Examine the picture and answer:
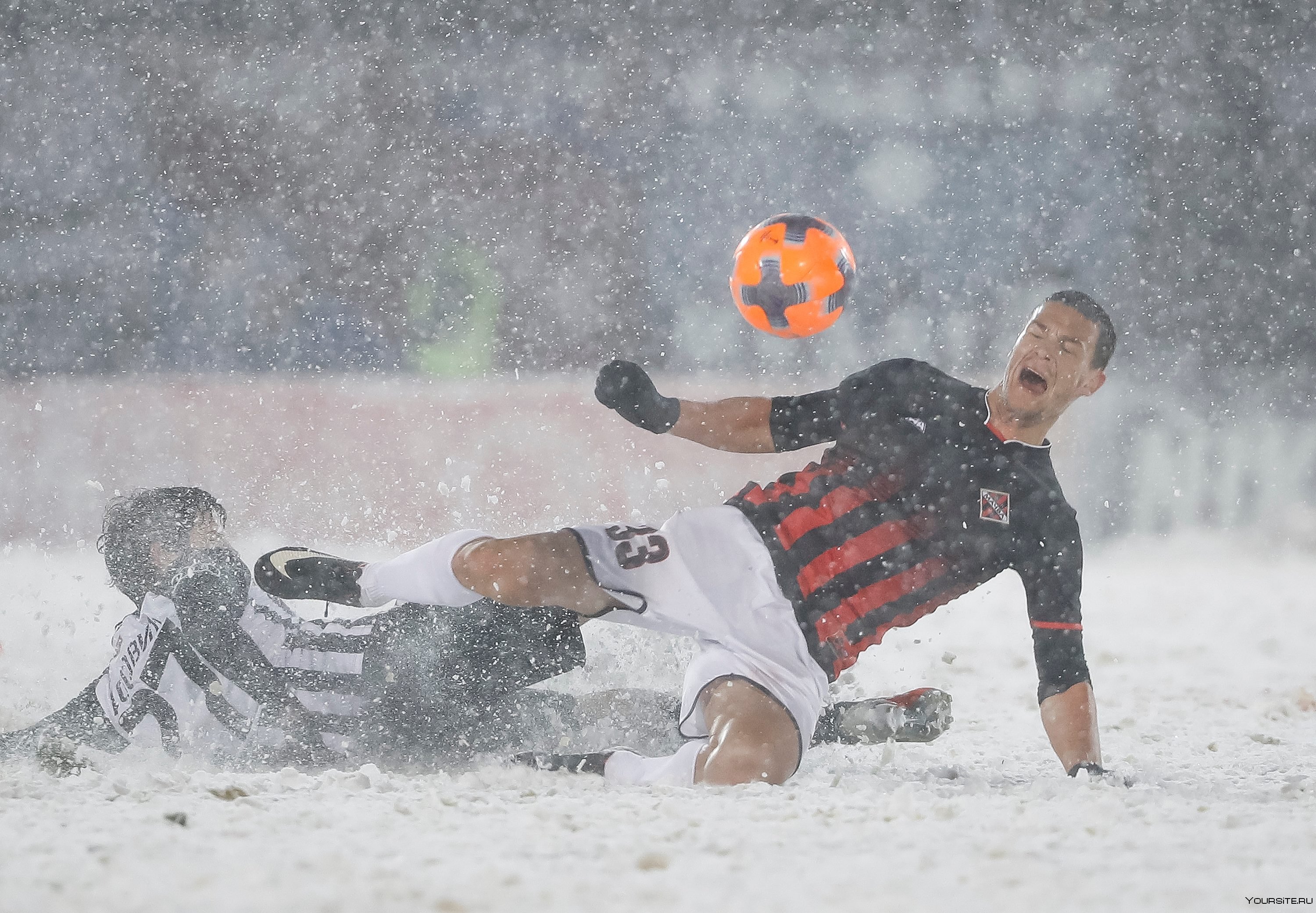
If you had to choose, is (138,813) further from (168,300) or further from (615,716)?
(168,300)

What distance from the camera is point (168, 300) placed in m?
6.79

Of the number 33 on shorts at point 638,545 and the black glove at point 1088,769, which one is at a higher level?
the number 33 on shorts at point 638,545

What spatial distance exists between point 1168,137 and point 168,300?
657cm

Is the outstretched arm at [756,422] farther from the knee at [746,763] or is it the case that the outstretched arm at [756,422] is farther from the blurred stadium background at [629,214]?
the blurred stadium background at [629,214]

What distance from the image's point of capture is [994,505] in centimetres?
231

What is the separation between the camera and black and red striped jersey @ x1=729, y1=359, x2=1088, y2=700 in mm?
2291

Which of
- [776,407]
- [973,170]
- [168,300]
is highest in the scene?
[973,170]

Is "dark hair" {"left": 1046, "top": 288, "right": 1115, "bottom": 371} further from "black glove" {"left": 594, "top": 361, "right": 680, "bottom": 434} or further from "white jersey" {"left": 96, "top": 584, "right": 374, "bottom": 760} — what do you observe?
"white jersey" {"left": 96, "top": 584, "right": 374, "bottom": 760}

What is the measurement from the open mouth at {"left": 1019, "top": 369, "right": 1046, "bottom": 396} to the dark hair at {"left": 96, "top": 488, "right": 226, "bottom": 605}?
6.06 ft

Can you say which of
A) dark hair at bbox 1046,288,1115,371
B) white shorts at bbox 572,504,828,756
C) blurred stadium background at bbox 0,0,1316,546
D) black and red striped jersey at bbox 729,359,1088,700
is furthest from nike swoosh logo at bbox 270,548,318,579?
blurred stadium background at bbox 0,0,1316,546

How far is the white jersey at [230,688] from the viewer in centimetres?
226

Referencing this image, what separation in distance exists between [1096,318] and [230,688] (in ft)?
6.61

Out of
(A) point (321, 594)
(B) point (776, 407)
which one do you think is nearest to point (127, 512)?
(A) point (321, 594)

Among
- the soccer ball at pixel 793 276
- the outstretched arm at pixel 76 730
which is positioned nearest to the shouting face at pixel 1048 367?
the soccer ball at pixel 793 276
